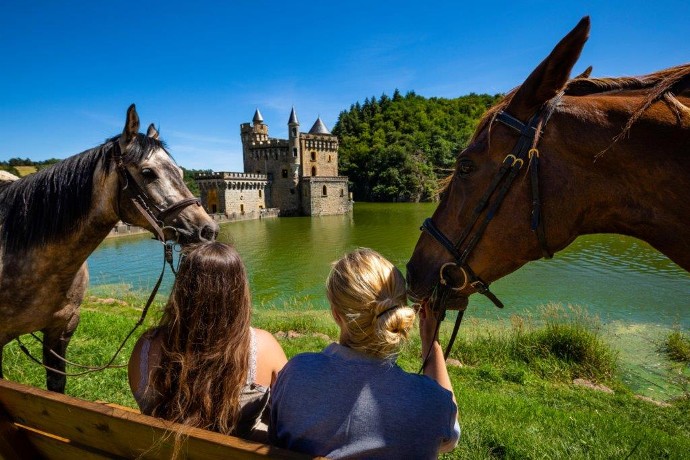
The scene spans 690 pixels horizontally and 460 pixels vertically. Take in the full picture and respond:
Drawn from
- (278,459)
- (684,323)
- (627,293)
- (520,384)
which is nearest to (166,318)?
(278,459)

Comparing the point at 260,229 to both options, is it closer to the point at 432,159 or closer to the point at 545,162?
the point at 545,162

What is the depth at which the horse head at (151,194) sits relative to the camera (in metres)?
2.49

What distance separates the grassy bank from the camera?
3266mm

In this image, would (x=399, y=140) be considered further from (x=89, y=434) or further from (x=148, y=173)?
(x=89, y=434)

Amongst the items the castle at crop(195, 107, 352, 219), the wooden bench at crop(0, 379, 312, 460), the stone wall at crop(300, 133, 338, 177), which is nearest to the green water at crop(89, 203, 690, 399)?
the wooden bench at crop(0, 379, 312, 460)

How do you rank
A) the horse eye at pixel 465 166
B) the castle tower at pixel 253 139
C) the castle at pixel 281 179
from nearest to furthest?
the horse eye at pixel 465 166 → the castle at pixel 281 179 → the castle tower at pixel 253 139

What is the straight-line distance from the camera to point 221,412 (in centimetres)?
153

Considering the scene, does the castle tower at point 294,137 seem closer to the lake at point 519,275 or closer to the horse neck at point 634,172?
the lake at point 519,275

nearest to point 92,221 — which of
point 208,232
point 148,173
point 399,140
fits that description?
point 148,173

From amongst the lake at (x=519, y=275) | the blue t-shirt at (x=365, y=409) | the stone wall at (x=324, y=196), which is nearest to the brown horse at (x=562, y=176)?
the blue t-shirt at (x=365, y=409)

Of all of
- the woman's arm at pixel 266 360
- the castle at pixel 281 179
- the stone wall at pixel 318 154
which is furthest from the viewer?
the stone wall at pixel 318 154

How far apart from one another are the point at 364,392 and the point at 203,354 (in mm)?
727

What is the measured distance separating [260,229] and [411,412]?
35.7 meters

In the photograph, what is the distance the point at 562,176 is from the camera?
147 cm
